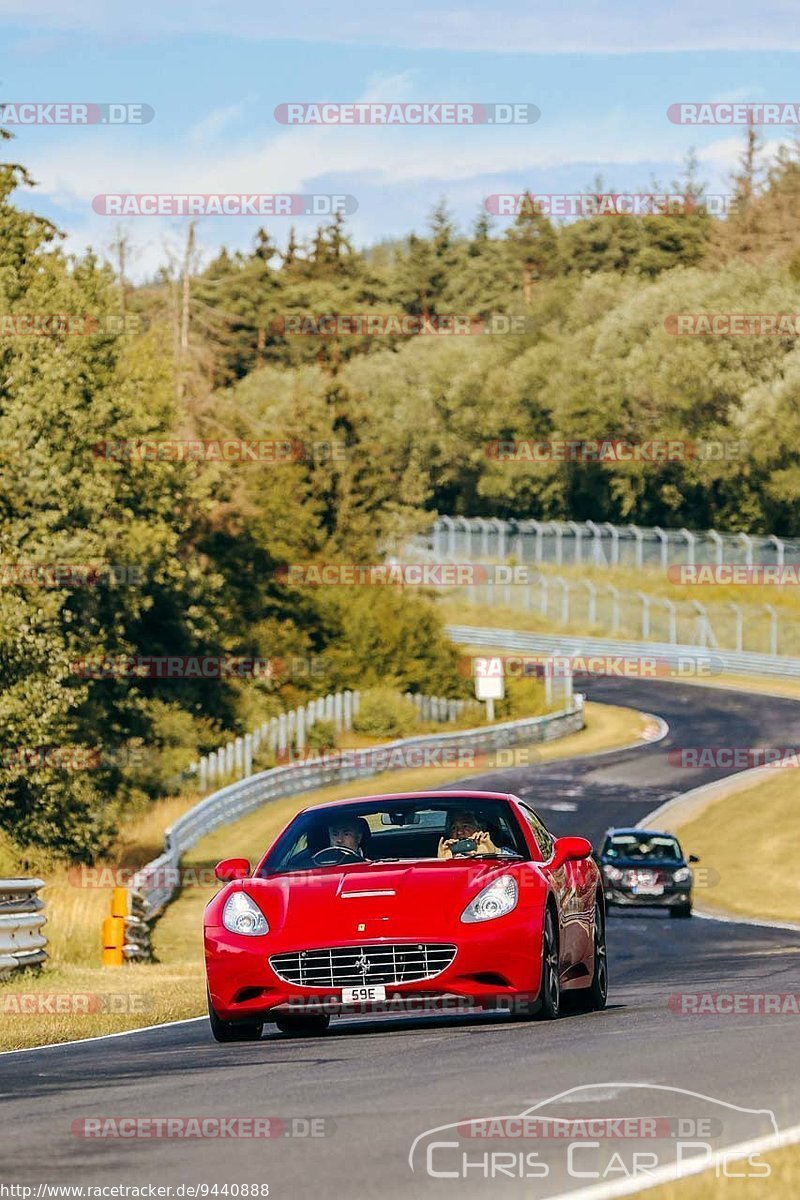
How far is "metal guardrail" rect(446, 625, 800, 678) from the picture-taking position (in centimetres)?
8131

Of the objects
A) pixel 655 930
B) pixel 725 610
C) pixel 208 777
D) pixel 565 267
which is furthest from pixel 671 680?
pixel 565 267

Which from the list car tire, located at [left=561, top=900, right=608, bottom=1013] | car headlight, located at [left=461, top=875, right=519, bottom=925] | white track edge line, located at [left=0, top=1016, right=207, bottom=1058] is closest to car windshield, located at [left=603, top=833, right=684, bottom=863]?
white track edge line, located at [left=0, top=1016, right=207, bottom=1058]

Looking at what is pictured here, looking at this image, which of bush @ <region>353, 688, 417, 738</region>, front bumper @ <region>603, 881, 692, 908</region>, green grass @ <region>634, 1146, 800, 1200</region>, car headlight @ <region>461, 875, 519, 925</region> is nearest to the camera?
green grass @ <region>634, 1146, 800, 1200</region>

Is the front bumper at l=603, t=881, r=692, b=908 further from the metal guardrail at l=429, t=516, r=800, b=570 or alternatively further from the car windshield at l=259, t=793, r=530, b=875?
the metal guardrail at l=429, t=516, r=800, b=570

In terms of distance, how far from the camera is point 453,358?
116 metres

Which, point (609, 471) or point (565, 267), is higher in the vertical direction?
point (565, 267)

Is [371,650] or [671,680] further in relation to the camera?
[671,680]

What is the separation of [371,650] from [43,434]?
100ft

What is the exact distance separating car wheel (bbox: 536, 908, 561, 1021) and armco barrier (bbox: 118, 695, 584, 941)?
13.6 metres

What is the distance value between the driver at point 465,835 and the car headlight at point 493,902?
2.09ft

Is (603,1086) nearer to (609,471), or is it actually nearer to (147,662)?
(147,662)

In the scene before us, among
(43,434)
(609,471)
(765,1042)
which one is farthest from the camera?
(609,471)

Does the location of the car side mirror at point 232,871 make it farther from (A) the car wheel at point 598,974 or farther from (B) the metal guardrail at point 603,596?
(B) the metal guardrail at point 603,596

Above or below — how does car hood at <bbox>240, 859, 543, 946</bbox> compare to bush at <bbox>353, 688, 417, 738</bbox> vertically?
above
